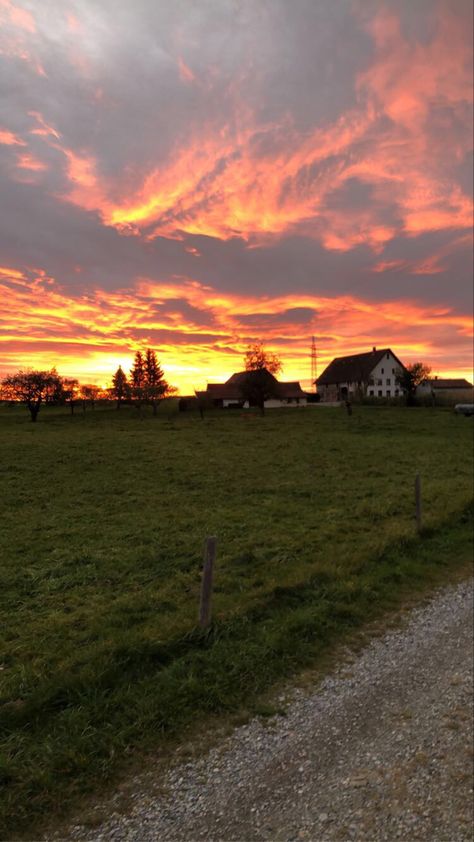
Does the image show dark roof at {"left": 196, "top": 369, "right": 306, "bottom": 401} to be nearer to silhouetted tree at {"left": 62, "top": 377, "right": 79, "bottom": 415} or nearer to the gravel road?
silhouetted tree at {"left": 62, "top": 377, "right": 79, "bottom": 415}

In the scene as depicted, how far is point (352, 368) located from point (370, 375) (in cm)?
619

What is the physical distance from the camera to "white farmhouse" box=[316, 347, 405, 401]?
106625mm

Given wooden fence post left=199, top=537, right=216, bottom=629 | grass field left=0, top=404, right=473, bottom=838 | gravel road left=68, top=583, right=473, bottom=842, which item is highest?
wooden fence post left=199, top=537, right=216, bottom=629

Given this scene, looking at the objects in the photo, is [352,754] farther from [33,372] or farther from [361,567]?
[33,372]

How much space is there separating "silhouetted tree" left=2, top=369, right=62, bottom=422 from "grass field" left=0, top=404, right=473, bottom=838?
4575 cm

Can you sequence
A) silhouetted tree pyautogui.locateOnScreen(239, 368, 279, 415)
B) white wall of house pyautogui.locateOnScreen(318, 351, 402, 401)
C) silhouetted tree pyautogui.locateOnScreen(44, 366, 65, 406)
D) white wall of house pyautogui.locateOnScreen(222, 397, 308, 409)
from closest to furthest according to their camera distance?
silhouetted tree pyautogui.locateOnScreen(44, 366, 65, 406) < silhouetted tree pyautogui.locateOnScreen(239, 368, 279, 415) < white wall of house pyautogui.locateOnScreen(222, 397, 308, 409) < white wall of house pyautogui.locateOnScreen(318, 351, 402, 401)

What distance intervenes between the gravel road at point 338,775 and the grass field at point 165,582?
74 cm

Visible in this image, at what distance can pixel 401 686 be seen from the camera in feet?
21.3

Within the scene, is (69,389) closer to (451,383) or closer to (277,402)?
(277,402)

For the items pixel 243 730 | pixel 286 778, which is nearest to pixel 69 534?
pixel 243 730

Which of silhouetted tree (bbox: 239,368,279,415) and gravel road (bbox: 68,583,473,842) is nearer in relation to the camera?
gravel road (bbox: 68,583,473,842)

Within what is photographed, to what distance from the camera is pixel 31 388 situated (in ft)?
224

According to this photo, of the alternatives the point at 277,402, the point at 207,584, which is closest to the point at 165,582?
the point at 207,584

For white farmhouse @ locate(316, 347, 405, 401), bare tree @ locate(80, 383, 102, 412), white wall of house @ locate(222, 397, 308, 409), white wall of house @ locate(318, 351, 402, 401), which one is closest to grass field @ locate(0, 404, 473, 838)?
bare tree @ locate(80, 383, 102, 412)
